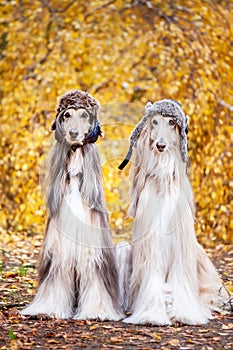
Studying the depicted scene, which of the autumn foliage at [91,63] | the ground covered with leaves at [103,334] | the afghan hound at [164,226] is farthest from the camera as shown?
the autumn foliage at [91,63]

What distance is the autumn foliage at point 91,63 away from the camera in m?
9.88

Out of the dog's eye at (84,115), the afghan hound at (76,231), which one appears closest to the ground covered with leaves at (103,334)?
the afghan hound at (76,231)

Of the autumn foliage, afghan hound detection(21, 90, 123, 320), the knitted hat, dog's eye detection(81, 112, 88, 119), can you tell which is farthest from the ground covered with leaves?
the autumn foliage

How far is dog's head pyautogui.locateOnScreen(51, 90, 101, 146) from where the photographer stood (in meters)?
4.86

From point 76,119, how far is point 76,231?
792mm

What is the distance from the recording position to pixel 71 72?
1042 centimetres

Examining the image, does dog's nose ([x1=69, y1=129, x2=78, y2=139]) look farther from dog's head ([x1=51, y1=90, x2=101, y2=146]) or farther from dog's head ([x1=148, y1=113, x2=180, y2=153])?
dog's head ([x1=148, y1=113, x2=180, y2=153])

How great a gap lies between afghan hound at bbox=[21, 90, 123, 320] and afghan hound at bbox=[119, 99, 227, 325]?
0.23 metres

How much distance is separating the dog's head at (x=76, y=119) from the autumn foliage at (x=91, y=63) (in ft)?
15.8

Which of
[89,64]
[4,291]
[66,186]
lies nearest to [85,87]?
[89,64]

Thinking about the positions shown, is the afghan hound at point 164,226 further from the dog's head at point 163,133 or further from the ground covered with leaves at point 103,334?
the ground covered with leaves at point 103,334

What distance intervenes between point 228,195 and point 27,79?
355 centimetres

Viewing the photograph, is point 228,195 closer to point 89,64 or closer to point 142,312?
point 89,64

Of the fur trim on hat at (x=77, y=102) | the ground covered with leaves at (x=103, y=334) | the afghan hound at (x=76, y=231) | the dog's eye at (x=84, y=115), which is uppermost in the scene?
the fur trim on hat at (x=77, y=102)
